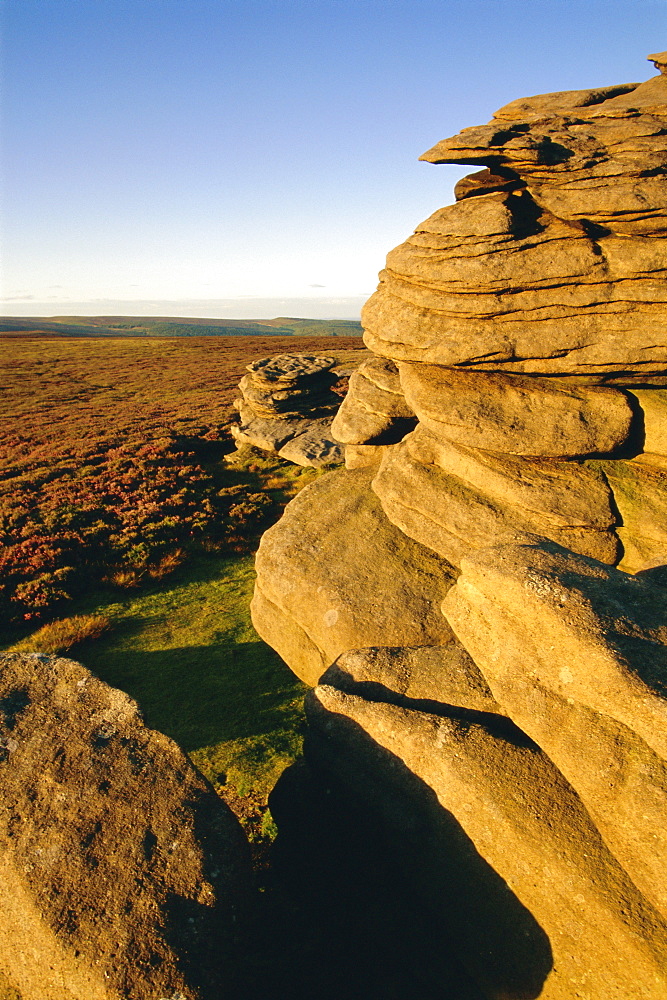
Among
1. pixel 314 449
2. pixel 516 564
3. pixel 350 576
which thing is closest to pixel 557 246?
pixel 516 564

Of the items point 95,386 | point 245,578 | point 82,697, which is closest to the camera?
point 82,697

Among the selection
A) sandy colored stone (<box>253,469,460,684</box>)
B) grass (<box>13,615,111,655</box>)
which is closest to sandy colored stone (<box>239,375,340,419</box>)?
grass (<box>13,615,111,655</box>)

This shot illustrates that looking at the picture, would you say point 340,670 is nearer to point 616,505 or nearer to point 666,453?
point 616,505

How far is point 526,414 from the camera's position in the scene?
506 inches

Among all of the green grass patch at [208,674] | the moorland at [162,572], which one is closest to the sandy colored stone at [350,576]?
the green grass patch at [208,674]

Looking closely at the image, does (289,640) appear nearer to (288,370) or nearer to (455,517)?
(455,517)

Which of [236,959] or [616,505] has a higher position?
[616,505]

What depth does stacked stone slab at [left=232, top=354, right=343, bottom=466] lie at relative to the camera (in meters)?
35.2

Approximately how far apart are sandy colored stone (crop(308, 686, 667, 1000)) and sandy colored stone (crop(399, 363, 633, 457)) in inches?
264

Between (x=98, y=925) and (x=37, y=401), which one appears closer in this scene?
(x=98, y=925)

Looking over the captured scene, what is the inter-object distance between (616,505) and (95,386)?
7190 centimetres

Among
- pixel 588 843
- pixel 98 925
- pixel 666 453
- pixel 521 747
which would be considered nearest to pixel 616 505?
pixel 666 453

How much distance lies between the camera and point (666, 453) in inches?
495

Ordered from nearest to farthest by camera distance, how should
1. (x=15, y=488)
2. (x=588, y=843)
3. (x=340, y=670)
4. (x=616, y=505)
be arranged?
(x=588, y=843) < (x=340, y=670) < (x=616, y=505) < (x=15, y=488)
